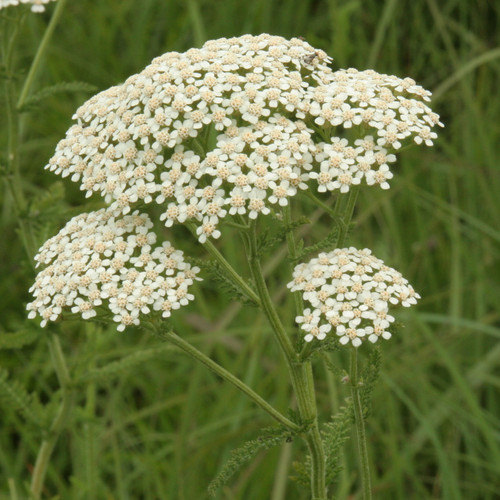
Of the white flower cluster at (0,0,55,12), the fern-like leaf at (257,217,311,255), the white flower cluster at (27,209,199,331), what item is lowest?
the white flower cluster at (27,209,199,331)

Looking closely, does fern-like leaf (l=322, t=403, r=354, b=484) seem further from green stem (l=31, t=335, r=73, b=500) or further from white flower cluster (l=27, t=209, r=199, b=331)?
green stem (l=31, t=335, r=73, b=500)

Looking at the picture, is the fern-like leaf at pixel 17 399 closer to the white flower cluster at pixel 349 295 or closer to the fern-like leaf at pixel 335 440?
the fern-like leaf at pixel 335 440

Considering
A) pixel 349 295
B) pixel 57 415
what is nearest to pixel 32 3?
pixel 57 415

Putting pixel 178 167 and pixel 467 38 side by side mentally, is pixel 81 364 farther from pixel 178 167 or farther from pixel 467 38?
pixel 467 38

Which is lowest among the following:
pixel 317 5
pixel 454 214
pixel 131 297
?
pixel 131 297

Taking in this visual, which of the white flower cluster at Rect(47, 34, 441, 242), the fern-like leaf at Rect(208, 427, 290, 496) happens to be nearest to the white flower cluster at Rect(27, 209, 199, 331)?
the white flower cluster at Rect(47, 34, 441, 242)

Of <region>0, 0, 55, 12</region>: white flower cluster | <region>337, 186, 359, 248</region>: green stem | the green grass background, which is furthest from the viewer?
the green grass background

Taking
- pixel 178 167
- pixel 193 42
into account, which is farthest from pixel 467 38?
pixel 178 167
